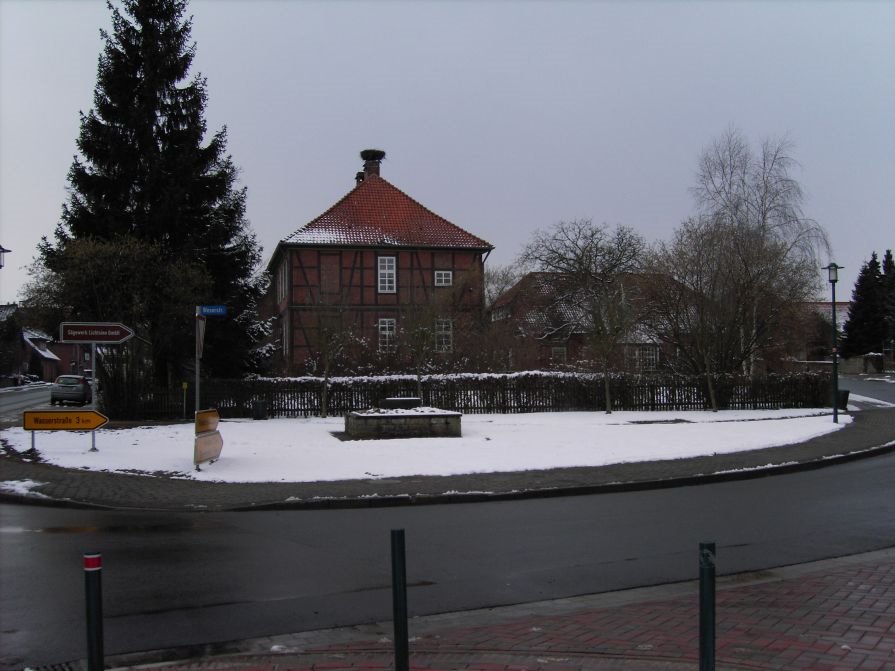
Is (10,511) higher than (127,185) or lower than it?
lower

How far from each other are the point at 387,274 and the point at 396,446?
98.0 ft

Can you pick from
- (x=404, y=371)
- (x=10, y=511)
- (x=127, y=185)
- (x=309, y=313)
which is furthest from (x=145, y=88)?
(x=10, y=511)

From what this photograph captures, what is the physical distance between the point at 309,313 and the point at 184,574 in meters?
37.7

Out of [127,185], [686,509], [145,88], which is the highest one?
[145,88]

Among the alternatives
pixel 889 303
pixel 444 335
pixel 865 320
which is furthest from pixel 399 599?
pixel 865 320

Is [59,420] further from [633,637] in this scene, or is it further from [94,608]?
[633,637]

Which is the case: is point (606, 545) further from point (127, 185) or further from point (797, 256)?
point (797, 256)

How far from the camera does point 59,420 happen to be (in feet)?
47.6

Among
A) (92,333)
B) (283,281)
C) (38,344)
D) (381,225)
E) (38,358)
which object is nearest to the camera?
(92,333)

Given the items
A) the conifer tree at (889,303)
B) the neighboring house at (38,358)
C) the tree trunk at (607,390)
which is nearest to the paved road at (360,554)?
the tree trunk at (607,390)

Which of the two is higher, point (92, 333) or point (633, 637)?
point (92, 333)

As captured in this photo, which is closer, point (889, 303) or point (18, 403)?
point (18, 403)

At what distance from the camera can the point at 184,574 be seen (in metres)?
7.01

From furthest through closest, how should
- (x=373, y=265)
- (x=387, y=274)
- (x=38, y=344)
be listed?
(x=38, y=344)
(x=387, y=274)
(x=373, y=265)
